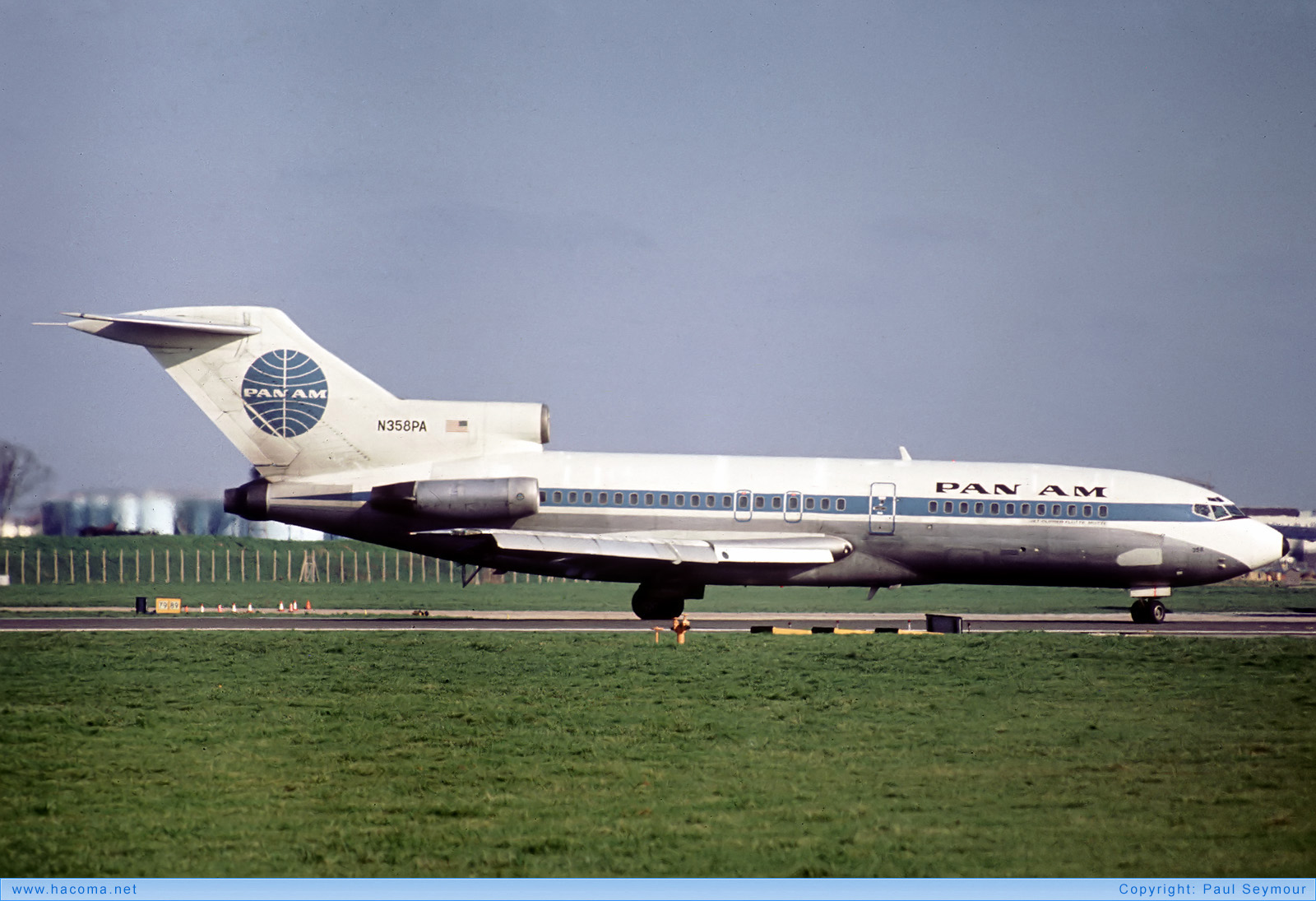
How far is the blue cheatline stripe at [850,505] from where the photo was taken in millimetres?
29984

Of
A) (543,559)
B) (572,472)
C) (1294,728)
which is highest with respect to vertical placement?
(572,472)

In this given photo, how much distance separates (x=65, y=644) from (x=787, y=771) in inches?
659

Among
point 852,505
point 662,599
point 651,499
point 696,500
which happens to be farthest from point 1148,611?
point 651,499

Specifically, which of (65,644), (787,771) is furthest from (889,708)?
(65,644)

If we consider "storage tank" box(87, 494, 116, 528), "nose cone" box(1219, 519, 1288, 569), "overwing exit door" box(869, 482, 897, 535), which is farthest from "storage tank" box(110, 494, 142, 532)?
"nose cone" box(1219, 519, 1288, 569)

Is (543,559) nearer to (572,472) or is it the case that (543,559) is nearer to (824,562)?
(572,472)

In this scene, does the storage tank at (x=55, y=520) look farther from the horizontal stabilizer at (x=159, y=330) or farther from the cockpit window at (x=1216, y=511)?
the cockpit window at (x=1216, y=511)

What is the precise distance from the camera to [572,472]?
99.2 ft

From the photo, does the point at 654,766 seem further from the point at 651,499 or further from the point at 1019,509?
the point at 1019,509

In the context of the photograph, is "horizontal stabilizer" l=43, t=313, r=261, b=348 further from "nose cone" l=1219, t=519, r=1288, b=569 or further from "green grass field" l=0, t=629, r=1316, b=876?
"nose cone" l=1219, t=519, r=1288, b=569

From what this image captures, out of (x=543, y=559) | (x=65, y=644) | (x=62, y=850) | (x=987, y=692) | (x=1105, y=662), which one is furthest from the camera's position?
(x=543, y=559)

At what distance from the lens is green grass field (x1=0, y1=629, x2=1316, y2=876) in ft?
29.1

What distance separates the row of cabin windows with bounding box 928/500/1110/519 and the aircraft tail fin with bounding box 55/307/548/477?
10251 mm

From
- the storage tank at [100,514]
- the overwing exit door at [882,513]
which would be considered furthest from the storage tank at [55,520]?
the overwing exit door at [882,513]
